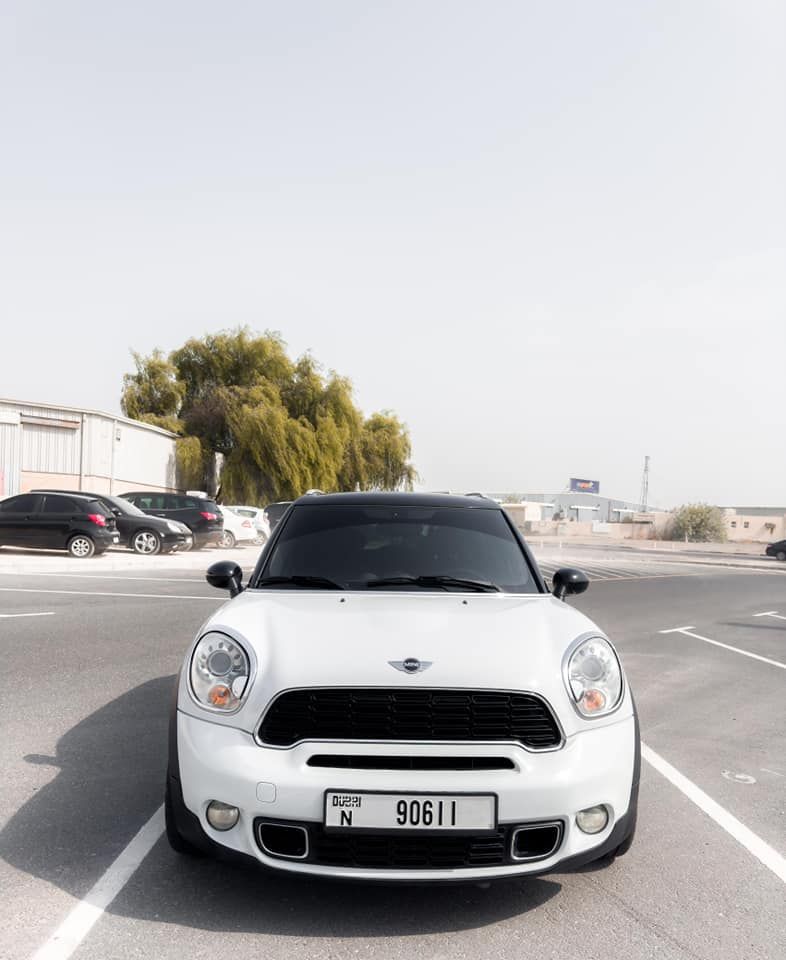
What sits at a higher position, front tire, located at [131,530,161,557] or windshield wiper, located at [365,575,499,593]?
windshield wiper, located at [365,575,499,593]

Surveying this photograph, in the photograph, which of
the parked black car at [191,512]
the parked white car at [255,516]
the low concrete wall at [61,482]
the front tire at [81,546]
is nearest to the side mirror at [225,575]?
the front tire at [81,546]

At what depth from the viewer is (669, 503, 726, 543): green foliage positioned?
260 feet

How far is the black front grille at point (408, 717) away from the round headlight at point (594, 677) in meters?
0.20

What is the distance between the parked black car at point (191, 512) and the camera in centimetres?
2570

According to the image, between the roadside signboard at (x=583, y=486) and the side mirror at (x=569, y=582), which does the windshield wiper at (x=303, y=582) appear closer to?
the side mirror at (x=569, y=582)

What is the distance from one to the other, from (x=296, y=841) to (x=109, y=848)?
1077mm

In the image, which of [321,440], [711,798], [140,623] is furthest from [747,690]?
[321,440]

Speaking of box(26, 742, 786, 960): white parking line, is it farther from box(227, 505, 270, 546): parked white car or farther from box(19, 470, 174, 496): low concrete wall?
box(19, 470, 174, 496): low concrete wall

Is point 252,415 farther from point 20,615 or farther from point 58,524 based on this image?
point 20,615

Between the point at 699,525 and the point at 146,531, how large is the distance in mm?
66712

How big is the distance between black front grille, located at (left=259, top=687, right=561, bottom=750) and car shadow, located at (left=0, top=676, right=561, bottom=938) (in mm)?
471

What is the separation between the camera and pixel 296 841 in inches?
112

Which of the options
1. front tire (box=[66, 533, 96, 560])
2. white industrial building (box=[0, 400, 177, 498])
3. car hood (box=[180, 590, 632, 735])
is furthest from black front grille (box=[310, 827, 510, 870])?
white industrial building (box=[0, 400, 177, 498])

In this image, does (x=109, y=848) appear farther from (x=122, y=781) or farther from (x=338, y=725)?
(x=338, y=725)
